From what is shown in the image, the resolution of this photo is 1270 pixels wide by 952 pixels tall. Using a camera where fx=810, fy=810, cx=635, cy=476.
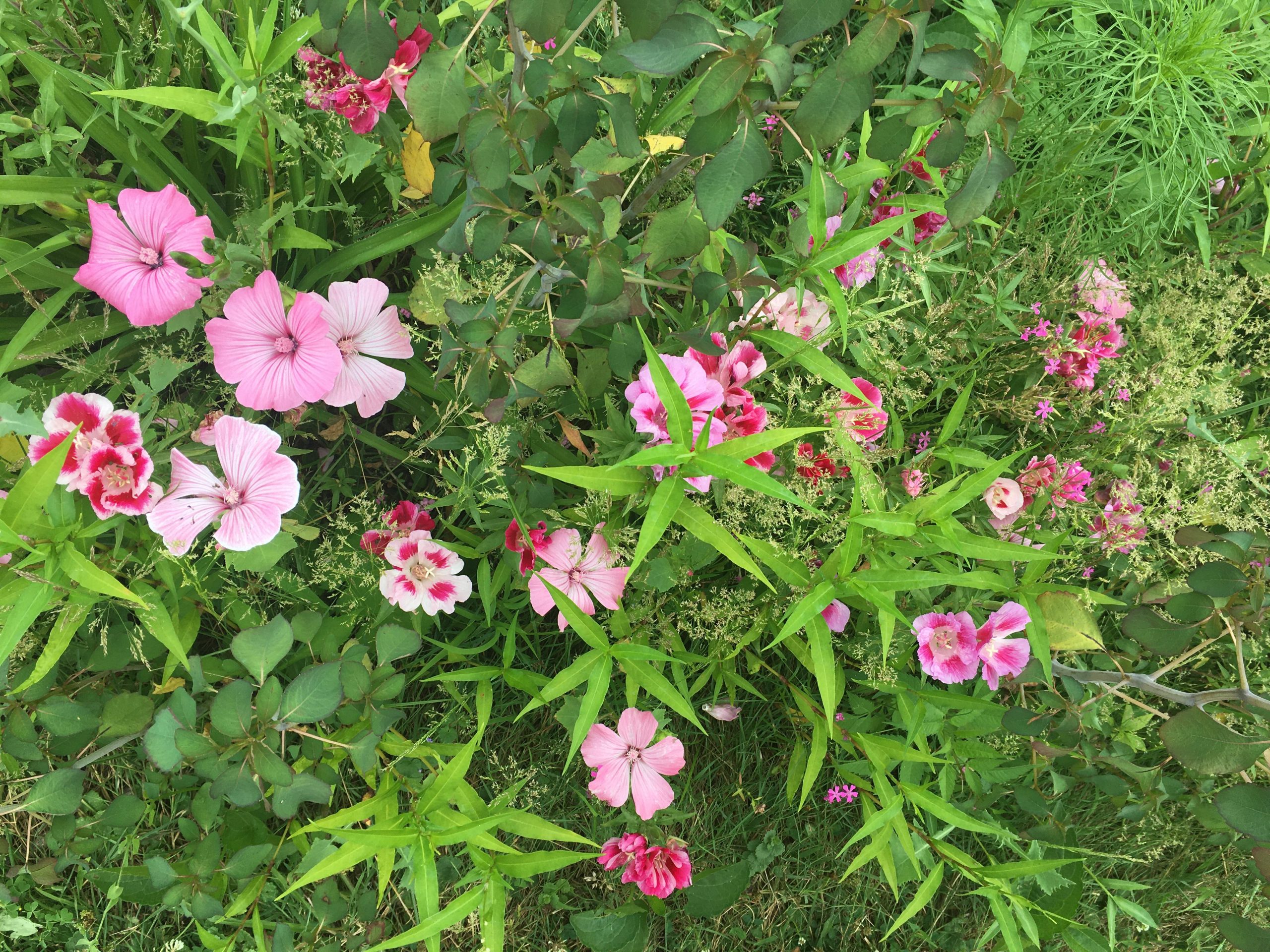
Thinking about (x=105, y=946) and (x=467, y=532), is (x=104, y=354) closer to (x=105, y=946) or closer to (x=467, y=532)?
(x=467, y=532)

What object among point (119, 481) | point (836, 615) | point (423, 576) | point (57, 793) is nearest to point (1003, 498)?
point (836, 615)

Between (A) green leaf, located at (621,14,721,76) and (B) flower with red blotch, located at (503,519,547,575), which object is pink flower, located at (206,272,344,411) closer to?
(B) flower with red blotch, located at (503,519,547,575)

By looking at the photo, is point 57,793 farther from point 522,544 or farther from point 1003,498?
point 1003,498

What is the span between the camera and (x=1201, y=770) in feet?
4.16

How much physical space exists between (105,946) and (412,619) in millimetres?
1011

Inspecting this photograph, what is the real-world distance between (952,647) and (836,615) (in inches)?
8.3

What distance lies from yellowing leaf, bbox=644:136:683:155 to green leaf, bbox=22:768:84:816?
1.52 metres

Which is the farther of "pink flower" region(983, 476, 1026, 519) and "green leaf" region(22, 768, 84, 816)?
"pink flower" region(983, 476, 1026, 519)

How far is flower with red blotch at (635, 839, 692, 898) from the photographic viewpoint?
155 cm

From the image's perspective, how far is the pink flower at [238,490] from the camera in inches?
45.7

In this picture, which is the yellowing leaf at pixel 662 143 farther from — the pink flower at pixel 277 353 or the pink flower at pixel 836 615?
the pink flower at pixel 836 615

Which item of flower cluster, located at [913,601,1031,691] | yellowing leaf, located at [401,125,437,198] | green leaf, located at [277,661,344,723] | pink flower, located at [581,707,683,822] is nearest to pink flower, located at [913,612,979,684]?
flower cluster, located at [913,601,1031,691]

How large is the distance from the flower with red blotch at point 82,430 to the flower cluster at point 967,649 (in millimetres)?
1284

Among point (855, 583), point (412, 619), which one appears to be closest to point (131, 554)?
point (412, 619)
